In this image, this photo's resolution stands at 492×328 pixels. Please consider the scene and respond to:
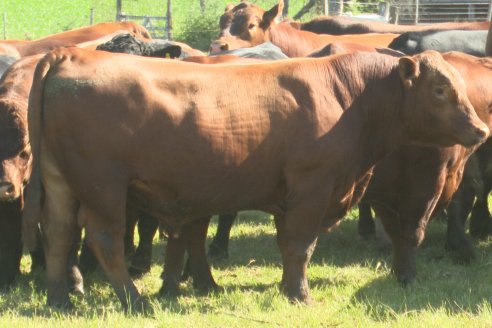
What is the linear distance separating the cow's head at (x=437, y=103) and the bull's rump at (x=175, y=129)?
887mm

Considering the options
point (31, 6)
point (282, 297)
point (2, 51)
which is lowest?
point (31, 6)

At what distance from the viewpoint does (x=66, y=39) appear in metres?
13.7

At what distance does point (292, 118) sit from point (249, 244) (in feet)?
10.1

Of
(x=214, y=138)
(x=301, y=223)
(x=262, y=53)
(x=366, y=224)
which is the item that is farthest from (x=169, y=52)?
(x=301, y=223)

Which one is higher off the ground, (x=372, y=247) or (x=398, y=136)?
(x=398, y=136)

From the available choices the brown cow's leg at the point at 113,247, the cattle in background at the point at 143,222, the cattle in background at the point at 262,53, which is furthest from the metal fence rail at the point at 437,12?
the brown cow's leg at the point at 113,247

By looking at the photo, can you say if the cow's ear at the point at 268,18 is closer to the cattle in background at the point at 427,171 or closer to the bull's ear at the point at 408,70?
the cattle in background at the point at 427,171

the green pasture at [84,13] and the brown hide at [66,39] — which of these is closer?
the brown hide at [66,39]

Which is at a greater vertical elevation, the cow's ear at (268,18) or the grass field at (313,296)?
the cow's ear at (268,18)

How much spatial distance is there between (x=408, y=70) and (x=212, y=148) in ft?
5.26

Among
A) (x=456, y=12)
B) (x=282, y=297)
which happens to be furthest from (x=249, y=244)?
(x=456, y=12)

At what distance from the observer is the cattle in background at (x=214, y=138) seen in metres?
6.25

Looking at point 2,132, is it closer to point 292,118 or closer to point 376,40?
point 292,118

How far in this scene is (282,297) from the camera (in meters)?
6.81
